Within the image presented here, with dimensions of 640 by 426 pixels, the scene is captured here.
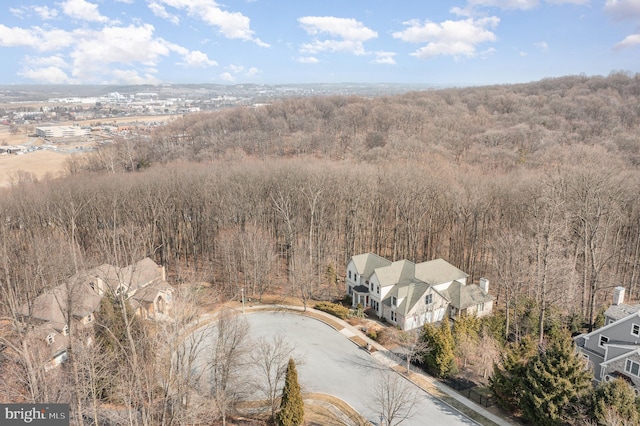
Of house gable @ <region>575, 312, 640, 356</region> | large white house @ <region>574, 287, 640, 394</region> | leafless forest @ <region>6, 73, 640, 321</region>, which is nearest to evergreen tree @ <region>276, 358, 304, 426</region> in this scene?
large white house @ <region>574, 287, 640, 394</region>

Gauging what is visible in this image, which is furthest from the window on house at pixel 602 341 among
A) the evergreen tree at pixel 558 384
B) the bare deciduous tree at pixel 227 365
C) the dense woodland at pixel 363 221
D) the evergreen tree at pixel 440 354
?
the bare deciduous tree at pixel 227 365

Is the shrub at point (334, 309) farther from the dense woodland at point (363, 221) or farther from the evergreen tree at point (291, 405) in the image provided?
the evergreen tree at point (291, 405)

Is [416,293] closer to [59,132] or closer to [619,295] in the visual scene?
[619,295]

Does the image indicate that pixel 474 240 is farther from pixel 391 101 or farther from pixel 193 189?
pixel 391 101

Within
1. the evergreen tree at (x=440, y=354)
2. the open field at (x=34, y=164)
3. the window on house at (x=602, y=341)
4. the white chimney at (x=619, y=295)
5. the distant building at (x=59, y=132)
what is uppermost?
the distant building at (x=59, y=132)

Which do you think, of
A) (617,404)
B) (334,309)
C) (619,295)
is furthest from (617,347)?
(334,309)

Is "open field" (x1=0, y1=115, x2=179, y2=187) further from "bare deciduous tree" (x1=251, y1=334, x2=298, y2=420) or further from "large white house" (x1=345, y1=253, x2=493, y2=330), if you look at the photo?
"bare deciduous tree" (x1=251, y1=334, x2=298, y2=420)

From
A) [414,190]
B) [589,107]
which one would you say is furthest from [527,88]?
[414,190]
